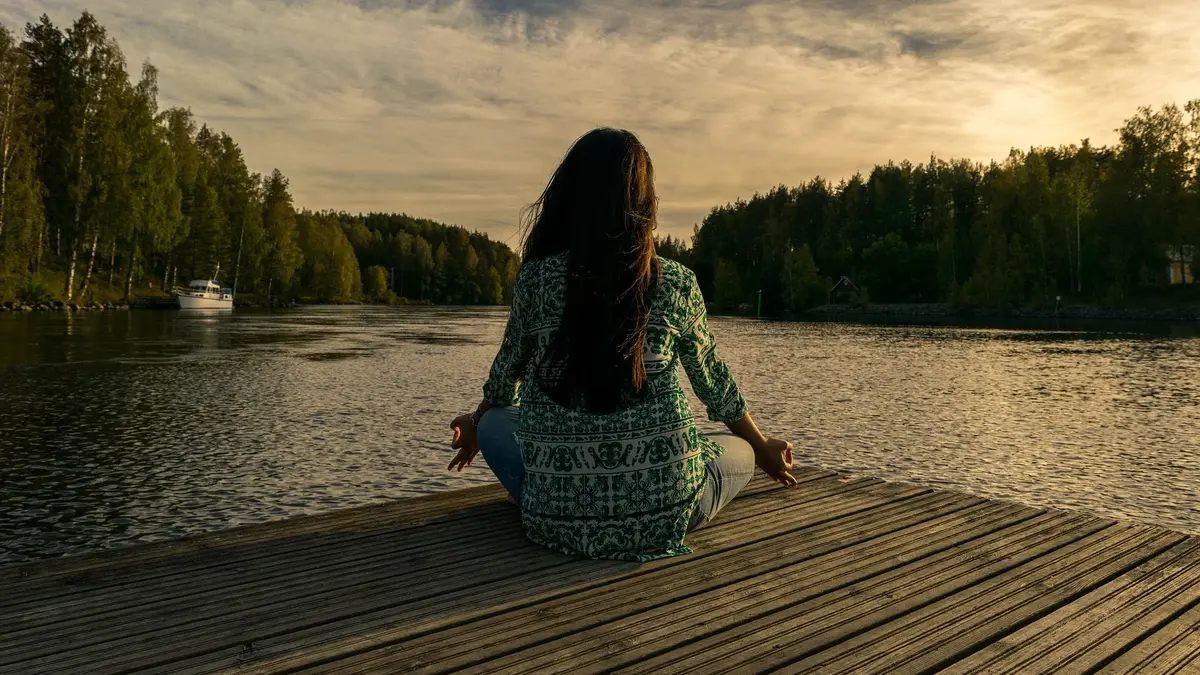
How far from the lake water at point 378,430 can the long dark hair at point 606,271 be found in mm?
5452

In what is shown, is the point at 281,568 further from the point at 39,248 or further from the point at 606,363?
the point at 39,248

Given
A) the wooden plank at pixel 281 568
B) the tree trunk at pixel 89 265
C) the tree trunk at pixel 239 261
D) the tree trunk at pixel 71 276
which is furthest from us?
the tree trunk at pixel 239 261

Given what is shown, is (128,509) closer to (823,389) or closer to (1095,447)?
(1095,447)

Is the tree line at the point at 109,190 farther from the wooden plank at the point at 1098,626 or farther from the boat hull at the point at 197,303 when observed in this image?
the wooden plank at the point at 1098,626

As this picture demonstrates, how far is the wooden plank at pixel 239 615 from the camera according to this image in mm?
2826

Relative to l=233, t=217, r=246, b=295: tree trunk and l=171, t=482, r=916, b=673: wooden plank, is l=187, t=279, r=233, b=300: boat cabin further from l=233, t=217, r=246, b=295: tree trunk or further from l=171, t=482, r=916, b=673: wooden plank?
l=171, t=482, r=916, b=673: wooden plank

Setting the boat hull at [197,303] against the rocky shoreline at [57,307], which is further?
the boat hull at [197,303]

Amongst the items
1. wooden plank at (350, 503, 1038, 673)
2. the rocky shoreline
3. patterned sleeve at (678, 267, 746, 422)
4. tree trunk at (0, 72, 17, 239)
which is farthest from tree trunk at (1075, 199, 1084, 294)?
the rocky shoreline

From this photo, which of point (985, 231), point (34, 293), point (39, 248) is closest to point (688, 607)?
point (39, 248)

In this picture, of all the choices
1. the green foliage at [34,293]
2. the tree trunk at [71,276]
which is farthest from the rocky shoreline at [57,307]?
the tree trunk at [71,276]

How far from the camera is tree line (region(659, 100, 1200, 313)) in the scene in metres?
68.3

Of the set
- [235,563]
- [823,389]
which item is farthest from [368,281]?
[235,563]

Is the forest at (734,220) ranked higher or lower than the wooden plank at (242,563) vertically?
higher

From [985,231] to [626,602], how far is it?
312 ft
